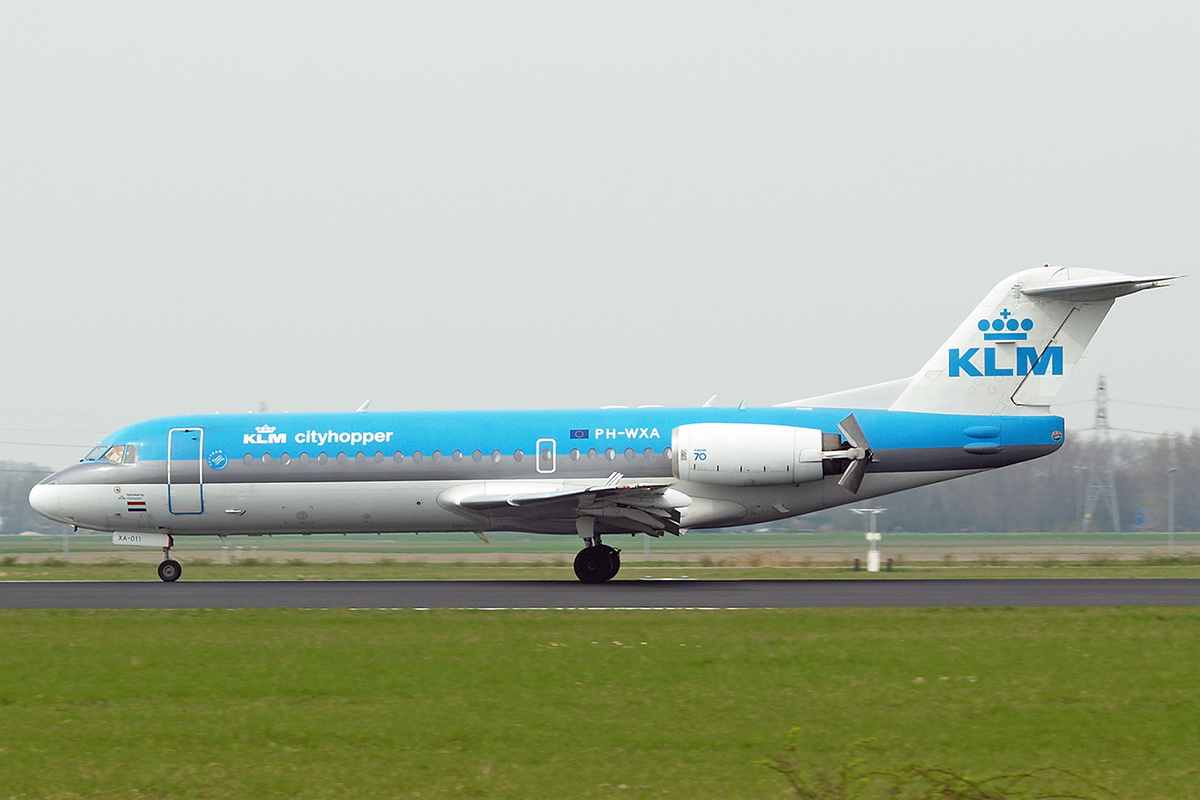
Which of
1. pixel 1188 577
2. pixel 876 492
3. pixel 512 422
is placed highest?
pixel 512 422

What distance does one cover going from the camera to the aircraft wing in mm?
25031

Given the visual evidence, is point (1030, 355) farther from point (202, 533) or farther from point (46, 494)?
point (46, 494)

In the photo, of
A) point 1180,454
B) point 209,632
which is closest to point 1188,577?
point 209,632

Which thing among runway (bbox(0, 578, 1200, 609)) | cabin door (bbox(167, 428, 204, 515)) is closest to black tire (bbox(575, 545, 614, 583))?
runway (bbox(0, 578, 1200, 609))

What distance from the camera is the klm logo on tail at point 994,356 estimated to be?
26.8 m

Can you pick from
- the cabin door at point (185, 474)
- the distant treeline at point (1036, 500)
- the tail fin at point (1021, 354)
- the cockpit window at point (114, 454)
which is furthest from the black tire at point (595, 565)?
the distant treeline at point (1036, 500)

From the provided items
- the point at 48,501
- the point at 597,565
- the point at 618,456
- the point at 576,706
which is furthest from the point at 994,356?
the point at 48,501

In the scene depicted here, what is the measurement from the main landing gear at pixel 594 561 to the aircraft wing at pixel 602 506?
1.11 feet

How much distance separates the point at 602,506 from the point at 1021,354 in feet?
32.3

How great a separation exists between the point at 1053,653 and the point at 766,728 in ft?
16.8

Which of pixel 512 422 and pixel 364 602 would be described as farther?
pixel 512 422

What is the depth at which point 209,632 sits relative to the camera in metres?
15.3

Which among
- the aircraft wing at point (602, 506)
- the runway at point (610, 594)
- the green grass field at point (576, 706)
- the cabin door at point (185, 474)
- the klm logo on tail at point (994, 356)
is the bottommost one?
the runway at point (610, 594)

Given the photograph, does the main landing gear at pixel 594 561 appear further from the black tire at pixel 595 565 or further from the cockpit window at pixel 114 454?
the cockpit window at pixel 114 454
